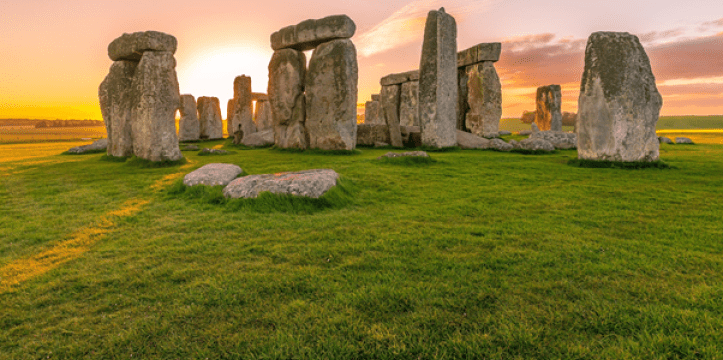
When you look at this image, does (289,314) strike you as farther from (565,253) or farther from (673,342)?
(565,253)

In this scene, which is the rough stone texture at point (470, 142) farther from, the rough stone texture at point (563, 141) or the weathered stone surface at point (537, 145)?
the rough stone texture at point (563, 141)

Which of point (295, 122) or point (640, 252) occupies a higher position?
point (295, 122)

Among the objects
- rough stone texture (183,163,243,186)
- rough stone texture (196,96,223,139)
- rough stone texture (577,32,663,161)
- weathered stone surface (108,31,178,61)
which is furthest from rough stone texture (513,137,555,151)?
rough stone texture (196,96,223,139)

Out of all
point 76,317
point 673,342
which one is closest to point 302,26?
point 76,317

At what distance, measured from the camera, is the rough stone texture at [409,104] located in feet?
72.2

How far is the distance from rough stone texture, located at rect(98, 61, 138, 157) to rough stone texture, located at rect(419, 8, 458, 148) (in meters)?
9.20

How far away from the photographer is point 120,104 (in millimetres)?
10500

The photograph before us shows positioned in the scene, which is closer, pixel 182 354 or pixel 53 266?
pixel 182 354

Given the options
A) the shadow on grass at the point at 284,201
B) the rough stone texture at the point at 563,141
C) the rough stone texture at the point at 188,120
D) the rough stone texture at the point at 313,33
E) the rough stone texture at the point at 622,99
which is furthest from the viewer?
the rough stone texture at the point at 188,120

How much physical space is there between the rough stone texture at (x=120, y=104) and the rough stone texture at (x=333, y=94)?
5335mm

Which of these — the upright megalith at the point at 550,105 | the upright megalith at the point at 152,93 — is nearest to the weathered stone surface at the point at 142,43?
the upright megalith at the point at 152,93

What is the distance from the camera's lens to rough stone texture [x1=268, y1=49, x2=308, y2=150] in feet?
41.9

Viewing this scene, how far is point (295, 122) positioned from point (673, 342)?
1216cm

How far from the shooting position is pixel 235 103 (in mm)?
19812
